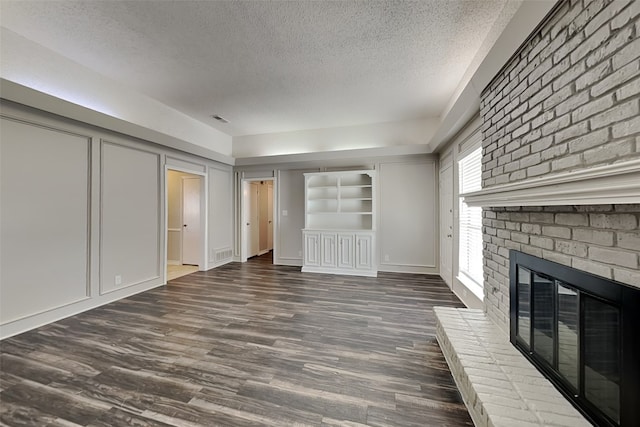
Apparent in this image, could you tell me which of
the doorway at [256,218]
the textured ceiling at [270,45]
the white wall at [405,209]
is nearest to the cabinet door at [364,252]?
the white wall at [405,209]

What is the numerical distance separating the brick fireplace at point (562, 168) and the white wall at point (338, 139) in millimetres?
3133

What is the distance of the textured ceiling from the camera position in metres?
2.26

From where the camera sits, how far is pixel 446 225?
14.8 ft

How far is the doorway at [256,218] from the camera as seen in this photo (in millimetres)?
6436

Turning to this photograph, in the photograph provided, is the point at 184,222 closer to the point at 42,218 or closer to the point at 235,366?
the point at 42,218

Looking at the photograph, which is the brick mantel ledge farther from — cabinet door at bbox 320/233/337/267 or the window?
cabinet door at bbox 320/233/337/267

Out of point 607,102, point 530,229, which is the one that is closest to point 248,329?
point 530,229

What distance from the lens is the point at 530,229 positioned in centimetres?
174

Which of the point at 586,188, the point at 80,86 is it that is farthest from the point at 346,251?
the point at 80,86

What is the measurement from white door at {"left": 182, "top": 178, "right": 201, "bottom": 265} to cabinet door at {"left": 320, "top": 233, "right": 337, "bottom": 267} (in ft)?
9.43

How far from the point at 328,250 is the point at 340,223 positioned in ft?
2.44

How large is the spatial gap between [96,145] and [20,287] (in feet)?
6.07

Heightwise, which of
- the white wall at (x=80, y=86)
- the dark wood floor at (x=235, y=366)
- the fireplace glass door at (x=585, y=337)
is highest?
the white wall at (x=80, y=86)

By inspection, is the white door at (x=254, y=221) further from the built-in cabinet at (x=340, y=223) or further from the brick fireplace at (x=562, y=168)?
the brick fireplace at (x=562, y=168)
